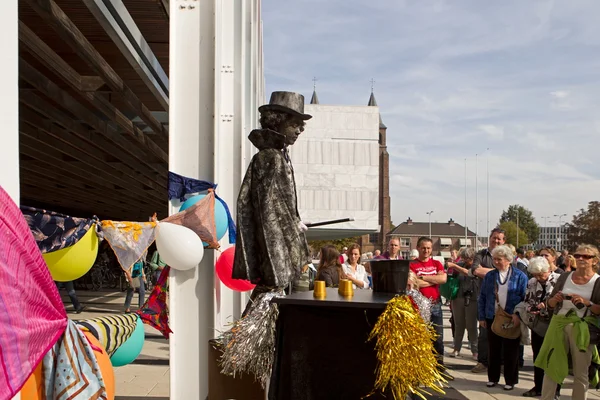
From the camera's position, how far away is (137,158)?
646 inches

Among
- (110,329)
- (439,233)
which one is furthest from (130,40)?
(439,233)

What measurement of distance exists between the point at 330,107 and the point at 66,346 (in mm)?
47780

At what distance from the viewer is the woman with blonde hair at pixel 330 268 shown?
8445 millimetres

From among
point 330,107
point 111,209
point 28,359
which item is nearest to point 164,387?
point 28,359

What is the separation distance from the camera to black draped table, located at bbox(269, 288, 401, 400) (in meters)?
3.70

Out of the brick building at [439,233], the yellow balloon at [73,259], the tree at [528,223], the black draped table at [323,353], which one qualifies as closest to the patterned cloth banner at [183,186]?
the yellow balloon at [73,259]

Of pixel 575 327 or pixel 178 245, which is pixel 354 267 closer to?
pixel 575 327

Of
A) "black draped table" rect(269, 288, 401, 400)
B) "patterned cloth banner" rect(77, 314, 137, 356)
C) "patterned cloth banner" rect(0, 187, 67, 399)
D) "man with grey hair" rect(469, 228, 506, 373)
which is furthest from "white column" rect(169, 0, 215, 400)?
"man with grey hair" rect(469, 228, 506, 373)

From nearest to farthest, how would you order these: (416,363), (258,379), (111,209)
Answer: (416,363)
(258,379)
(111,209)

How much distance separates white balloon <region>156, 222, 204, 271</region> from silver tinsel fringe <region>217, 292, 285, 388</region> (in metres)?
1.25

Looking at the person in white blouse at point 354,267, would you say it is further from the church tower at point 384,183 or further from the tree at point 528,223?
the tree at point 528,223

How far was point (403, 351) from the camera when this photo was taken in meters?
3.32

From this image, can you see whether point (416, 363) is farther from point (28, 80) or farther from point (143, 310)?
point (28, 80)

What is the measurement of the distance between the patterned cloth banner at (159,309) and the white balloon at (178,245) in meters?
0.60
